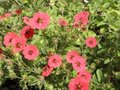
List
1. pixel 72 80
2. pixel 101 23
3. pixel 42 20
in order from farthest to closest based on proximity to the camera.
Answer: pixel 101 23, pixel 42 20, pixel 72 80

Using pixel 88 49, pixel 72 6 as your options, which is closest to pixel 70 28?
pixel 88 49

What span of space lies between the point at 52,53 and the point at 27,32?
27cm

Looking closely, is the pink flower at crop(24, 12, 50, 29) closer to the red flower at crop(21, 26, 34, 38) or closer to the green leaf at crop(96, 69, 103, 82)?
the red flower at crop(21, 26, 34, 38)

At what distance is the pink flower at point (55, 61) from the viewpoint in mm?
2793

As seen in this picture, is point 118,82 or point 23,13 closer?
point 118,82

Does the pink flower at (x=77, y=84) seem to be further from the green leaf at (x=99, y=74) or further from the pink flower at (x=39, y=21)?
the pink flower at (x=39, y=21)

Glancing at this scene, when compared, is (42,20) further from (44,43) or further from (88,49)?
(88,49)

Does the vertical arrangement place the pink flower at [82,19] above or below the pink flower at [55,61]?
above

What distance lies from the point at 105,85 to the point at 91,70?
0.19 meters

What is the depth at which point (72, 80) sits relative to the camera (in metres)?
A: 2.76

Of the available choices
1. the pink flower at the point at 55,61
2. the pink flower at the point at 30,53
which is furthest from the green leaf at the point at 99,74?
the pink flower at the point at 30,53

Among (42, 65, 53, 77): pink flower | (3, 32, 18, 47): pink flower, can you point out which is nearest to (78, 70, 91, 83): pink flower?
(42, 65, 53, 77): pink flower

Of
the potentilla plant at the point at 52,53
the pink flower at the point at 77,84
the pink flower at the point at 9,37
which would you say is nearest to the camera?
the pink flower at the point at 77,84

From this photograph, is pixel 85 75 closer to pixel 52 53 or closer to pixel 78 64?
pixel 78 64
